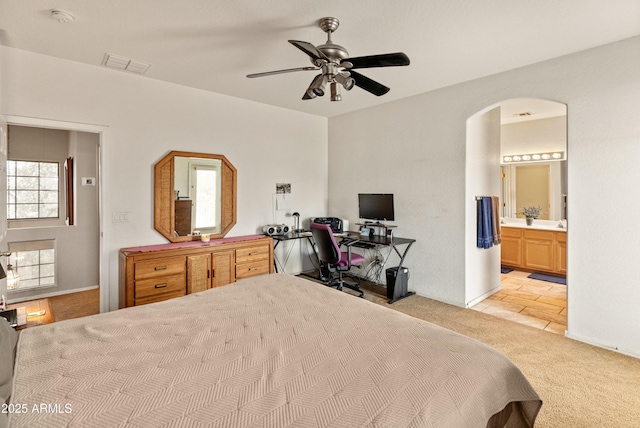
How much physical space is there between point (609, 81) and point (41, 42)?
500 centimetres

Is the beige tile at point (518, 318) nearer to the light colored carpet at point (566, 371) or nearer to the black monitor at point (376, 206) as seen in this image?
the light colored carpet at point (566, 371)

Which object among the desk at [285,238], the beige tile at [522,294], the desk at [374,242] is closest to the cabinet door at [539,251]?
the beige tile at [522,294]

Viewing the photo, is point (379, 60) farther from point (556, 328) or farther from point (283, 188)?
point (556, 328)

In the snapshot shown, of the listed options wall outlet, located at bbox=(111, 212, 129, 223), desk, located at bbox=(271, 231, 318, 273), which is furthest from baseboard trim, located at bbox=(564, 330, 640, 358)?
wall outlet, located at bbox=(111, 212, 129, 223)

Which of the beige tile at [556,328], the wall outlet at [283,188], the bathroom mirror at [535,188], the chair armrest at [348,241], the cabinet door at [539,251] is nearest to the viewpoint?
the beige tile at [556,328]

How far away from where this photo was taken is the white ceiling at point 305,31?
222 cm

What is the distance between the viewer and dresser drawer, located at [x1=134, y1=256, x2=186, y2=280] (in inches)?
128

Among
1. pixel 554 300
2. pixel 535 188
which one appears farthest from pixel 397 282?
pixel 535 188

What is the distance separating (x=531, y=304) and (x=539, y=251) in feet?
5.94

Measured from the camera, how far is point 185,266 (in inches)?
140

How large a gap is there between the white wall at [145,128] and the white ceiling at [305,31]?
23cm

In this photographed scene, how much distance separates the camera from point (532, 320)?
3443 millimetres

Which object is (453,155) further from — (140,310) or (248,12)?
(140,310)

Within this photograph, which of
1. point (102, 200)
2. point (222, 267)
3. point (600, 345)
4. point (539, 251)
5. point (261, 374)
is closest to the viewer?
point (261, 374)
